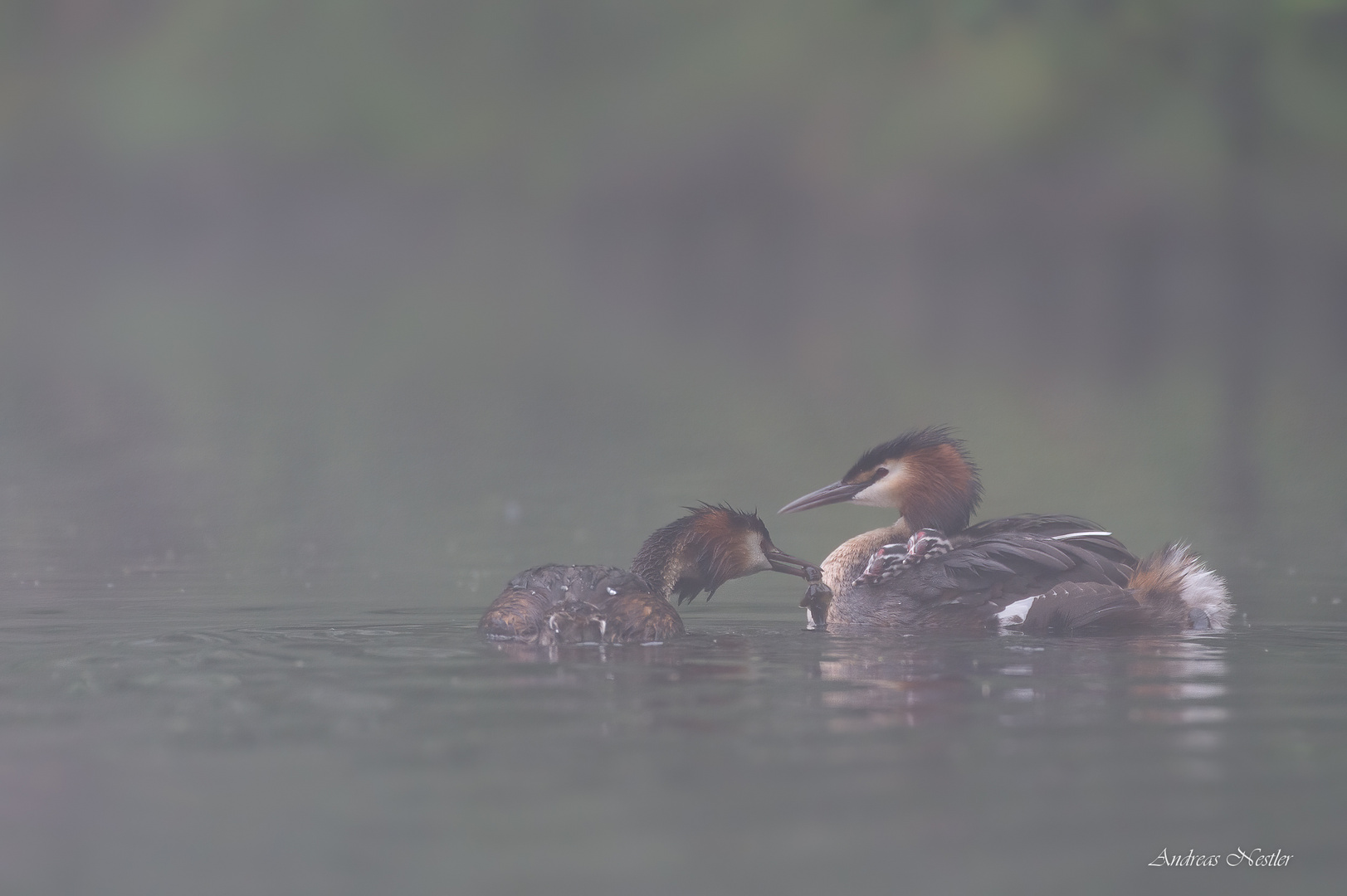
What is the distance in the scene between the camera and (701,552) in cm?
794

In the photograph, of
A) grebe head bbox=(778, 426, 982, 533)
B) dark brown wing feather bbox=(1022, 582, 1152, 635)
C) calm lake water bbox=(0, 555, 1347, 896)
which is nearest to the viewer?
calm lake water bbox=(0, 555, 1347, 896)

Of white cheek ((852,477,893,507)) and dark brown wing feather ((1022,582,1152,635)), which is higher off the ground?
white cheek ((852,477,893,507))

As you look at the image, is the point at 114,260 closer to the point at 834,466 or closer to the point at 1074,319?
the point at 1074,319

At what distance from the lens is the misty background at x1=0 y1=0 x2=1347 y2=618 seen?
470 inches

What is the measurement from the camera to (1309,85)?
33.0 metres

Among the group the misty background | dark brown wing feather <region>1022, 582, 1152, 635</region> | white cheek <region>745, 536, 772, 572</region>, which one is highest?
the misty background

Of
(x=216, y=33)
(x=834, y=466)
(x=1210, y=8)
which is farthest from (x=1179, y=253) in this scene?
(x=216, y=33)

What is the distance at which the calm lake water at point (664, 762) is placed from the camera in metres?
4.05

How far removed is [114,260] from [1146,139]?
2654 centimetres

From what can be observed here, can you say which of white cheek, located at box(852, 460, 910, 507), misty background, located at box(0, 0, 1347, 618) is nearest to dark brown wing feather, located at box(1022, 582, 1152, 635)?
misty background, located at box(0, 0, 1347, 618)

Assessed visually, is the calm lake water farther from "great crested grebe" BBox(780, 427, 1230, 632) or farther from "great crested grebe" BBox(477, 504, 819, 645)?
"great crested grebe" BBox(780, 427, 1230, 632)

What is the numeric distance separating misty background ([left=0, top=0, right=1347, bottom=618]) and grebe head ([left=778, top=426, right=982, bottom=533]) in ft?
4.68
